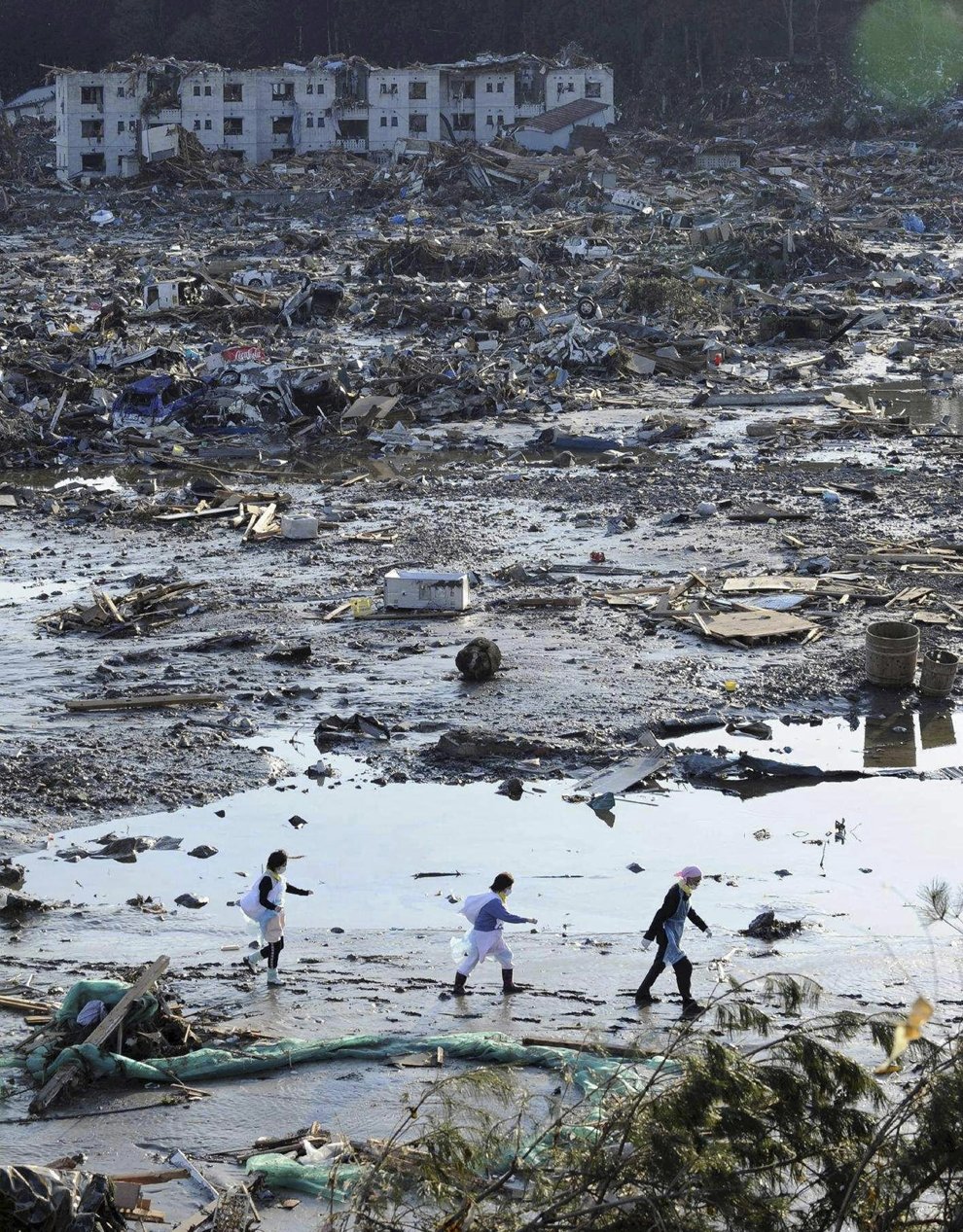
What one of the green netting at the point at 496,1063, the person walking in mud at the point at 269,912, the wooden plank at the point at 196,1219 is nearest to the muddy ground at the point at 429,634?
the person walking in mud at the point at 269,912

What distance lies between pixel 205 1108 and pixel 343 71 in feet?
199

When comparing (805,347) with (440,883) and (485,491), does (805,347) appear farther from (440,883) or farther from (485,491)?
(440,883)

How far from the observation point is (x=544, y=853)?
909 centimetres

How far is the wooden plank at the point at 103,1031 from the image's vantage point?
19.9 feet

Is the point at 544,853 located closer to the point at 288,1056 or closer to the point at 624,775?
the point at 624,775

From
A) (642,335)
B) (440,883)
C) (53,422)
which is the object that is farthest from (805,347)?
(440,883)

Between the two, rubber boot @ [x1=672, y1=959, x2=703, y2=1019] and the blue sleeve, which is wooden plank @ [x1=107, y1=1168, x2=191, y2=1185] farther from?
rubber boot @ [x1=672, y1=959, x2=703, y2=1019]

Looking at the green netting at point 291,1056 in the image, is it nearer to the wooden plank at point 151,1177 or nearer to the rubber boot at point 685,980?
the wooden plank at point 151,1177

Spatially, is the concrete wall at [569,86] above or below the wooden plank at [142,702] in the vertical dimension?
above

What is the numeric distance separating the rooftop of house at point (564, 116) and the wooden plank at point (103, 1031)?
2264 inches

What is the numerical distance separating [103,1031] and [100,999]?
0.76 feet

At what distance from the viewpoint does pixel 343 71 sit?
61.3 m

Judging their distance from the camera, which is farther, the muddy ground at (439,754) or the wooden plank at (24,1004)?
the muddy ground at (439,754)

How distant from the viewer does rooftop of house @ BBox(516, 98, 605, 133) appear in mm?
60125
